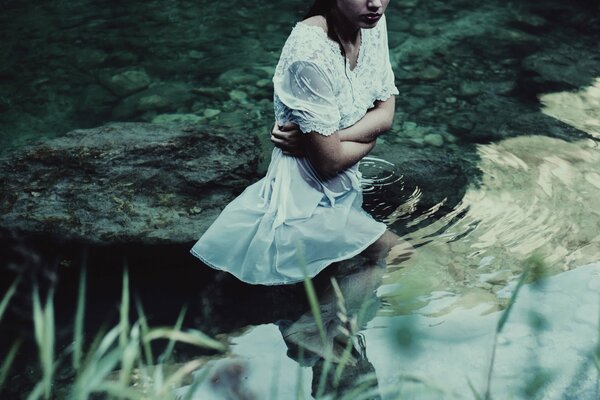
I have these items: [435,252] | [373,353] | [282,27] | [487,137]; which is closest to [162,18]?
[282,27]

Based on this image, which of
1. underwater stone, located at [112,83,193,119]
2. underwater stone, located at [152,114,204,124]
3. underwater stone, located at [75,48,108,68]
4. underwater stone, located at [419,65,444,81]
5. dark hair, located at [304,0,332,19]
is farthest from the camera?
underwater stone, located at [75,48,108,68]

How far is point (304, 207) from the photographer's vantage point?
2.80m

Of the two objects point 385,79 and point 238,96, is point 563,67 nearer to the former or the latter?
point 238,96

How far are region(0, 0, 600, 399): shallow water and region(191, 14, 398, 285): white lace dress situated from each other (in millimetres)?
352

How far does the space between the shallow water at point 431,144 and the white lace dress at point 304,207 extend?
352 mm

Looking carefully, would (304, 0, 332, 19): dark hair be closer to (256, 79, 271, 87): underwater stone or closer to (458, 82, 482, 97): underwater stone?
(458, 82, 482, 97): underwater stone

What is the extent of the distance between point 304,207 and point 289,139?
10.1 inches

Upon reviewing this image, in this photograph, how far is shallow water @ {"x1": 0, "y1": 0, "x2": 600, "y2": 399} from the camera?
279 cm

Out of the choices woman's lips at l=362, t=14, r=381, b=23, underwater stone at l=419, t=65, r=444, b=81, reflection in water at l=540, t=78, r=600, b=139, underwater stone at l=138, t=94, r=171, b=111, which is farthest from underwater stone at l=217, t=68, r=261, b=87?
woman's lips at l=362, t=14, r=381, b=23

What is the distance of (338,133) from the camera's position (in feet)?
8.88

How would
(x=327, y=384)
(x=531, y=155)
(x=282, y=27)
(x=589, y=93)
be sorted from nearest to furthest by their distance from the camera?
(x=327, y=384) < (x=531, y=155) < (x=589, y=93) < (x=282, y=27)

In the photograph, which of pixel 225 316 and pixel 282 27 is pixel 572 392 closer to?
pixel 225 316

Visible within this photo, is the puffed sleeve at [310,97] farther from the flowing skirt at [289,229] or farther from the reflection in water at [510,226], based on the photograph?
the reflection in water at [510,226]

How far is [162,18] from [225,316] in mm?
3715
